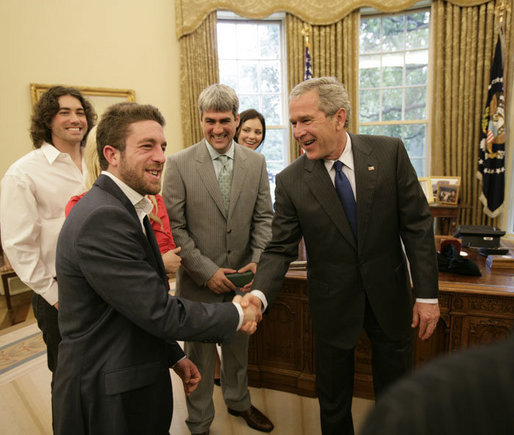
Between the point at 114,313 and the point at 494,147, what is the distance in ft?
18.3

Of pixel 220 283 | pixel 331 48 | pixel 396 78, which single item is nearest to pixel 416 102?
pixel 396 78

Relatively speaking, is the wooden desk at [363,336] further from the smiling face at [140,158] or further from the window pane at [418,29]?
the window pane at [418,29]

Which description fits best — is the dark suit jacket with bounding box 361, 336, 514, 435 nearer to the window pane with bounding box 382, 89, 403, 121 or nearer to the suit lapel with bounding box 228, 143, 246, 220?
the suit lapel with bounding box 228, 143, 246, 220

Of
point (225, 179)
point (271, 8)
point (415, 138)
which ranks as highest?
point (271, 8)

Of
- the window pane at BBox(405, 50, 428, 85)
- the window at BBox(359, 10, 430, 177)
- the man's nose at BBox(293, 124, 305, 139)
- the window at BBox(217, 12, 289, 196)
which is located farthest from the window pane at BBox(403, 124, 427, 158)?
the man's nose at BBox(293, 124, 305, 139)

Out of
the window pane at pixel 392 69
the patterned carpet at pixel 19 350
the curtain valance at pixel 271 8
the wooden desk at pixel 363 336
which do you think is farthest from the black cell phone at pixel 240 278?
the window pane at pixel 392 69

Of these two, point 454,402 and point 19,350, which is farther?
point 19,350

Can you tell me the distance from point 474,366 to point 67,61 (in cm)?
593

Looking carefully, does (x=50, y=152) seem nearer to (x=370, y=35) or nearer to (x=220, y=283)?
(x=220, y=283)

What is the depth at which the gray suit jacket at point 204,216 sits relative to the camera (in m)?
2.13

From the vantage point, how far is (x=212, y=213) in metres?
2.14

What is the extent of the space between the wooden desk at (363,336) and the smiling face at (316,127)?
3.41ft

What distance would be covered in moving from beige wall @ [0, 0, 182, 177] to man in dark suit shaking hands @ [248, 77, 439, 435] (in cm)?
442

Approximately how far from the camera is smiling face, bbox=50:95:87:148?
210cm
